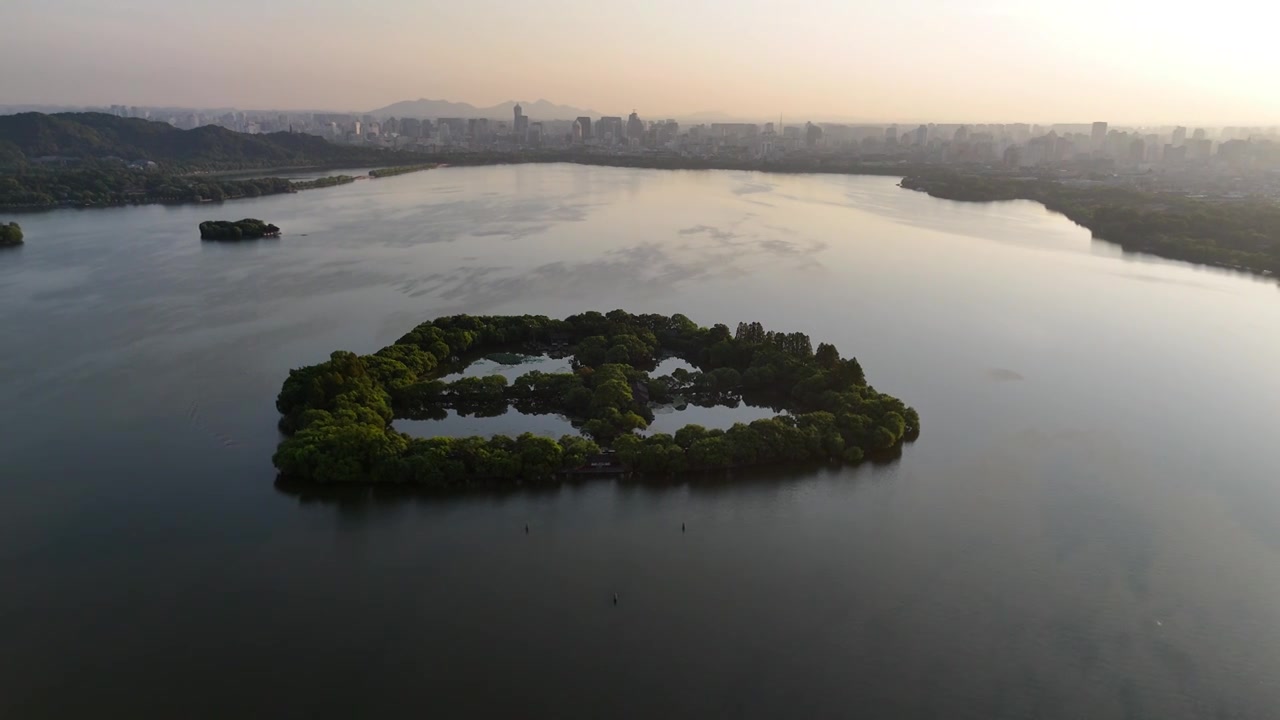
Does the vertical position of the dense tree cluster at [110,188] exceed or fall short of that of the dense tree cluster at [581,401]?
it exceeds it

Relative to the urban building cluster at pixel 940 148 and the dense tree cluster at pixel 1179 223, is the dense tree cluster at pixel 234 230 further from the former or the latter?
the urban building cluster at pixel 940 148

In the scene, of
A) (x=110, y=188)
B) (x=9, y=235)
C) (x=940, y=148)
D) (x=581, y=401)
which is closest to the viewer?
(x=581, y=401)

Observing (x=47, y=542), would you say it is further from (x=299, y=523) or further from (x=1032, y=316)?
(x=1032, y=316)

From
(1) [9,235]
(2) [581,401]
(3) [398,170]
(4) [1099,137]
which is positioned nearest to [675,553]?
(2) [581,401]

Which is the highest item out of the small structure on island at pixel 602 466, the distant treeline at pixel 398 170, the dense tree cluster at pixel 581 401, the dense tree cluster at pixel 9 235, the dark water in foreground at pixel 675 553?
the distant treeline at pixel 398 170

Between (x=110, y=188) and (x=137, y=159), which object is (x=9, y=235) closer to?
(x=110, y=188)

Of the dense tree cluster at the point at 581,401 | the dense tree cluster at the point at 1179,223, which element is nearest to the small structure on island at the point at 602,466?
the dense tree cluster at the point at 581,401
